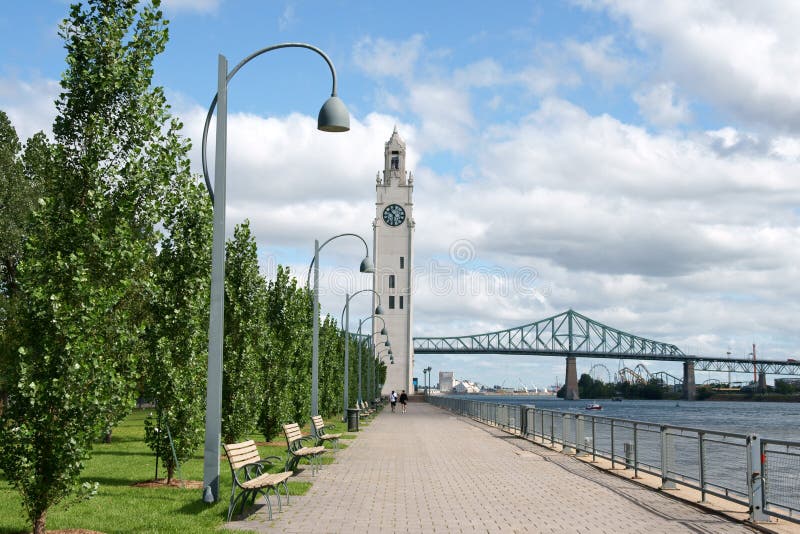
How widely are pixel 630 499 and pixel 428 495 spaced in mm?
2957

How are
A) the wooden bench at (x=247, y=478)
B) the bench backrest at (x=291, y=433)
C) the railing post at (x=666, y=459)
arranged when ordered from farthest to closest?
the bench backrest at (x=291, y=433)
the railing post at (x=666, y=459)
the wooden bench at (x=247, y=478)

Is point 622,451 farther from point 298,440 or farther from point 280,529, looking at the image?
point 280,529

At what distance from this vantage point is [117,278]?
34.5 feet

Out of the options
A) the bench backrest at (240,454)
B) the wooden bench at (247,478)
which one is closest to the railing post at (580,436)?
the wooden bench at (247,478)

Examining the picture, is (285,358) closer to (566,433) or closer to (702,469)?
(566,433)

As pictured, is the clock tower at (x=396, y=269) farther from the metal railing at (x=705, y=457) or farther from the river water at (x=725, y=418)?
→ the metal railing at (x=705, y=457)

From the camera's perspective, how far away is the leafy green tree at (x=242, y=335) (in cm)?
1848

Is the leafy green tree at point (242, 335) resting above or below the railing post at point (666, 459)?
above

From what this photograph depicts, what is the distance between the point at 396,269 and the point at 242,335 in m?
107

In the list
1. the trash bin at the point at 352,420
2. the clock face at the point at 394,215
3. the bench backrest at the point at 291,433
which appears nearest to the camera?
the bench backrest at the point at 291,433

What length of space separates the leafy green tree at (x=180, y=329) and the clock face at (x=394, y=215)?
113 m

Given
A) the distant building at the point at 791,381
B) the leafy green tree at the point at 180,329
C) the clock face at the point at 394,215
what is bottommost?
the distant building at the point at 791,381

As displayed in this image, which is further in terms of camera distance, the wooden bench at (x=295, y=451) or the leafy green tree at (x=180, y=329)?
the wooden bench at (x=295, y=451)

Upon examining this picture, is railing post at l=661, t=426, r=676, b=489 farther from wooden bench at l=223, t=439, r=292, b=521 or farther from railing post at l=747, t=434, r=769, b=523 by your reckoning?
wooden bench at l=223, t=439, r=292, b=521
